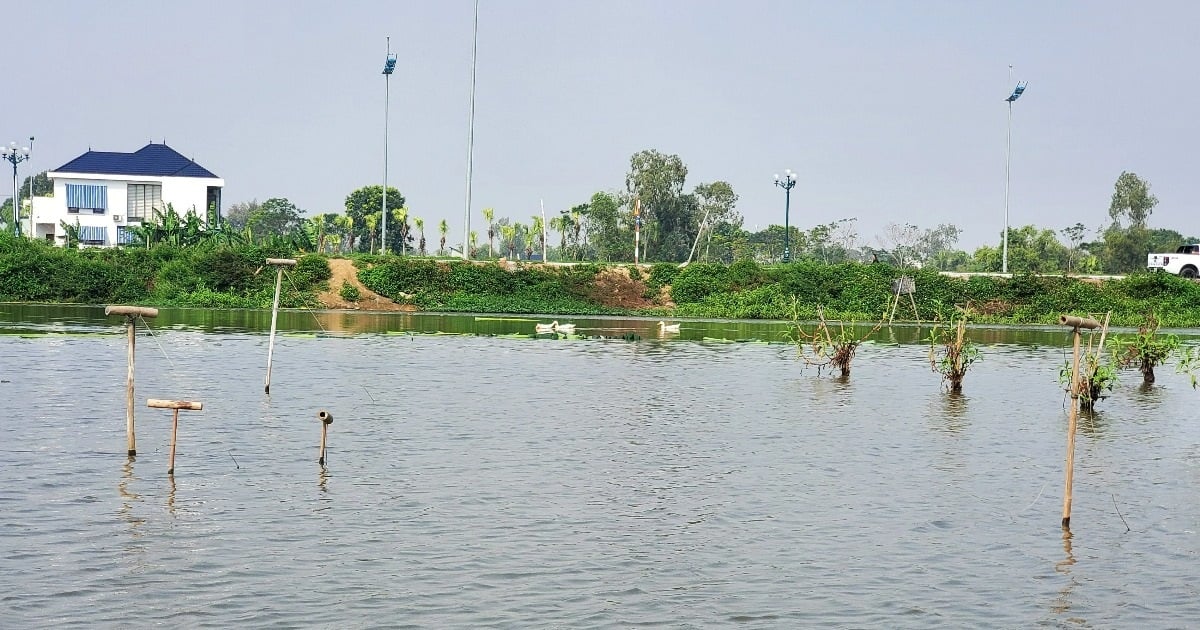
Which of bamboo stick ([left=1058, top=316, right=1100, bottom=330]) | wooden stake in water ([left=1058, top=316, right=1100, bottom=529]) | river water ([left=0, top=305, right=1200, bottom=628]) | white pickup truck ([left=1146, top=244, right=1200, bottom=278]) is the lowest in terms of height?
river water ([left=0, top=305, right=1200, bottom=628])

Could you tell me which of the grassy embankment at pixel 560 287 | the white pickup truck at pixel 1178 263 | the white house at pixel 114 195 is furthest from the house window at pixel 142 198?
the white pickup truck at pixel 1178 263

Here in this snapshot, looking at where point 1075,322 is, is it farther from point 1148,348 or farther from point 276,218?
point 276,218

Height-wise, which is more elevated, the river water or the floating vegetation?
the floating vegetation

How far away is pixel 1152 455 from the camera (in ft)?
82.4

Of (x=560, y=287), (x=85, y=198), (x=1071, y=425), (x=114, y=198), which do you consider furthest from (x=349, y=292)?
(x=1071, y=425)

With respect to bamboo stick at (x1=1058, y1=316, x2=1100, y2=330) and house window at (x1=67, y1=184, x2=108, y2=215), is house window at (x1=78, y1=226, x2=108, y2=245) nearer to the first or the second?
house window at (x1=67, y1=184, x2=108, y2=215)

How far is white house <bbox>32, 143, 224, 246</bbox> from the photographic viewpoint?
4139 inches

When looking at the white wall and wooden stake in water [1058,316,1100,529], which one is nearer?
wooden stake in water [1058,316,1100,529]

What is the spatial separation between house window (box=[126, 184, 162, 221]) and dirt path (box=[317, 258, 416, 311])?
116 feet

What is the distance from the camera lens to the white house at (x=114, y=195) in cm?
10512

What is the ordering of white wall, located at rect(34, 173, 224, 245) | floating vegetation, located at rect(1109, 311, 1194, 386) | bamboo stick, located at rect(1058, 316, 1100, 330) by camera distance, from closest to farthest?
1. bamboo stick, located at rect(1058, 316, 1100, 330)
2. floating vegetation, located at rect(1109, 311, 1194, 386)
3. white wall, located at rect(34, 173, 224, 245)

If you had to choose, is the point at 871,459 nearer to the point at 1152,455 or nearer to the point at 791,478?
the point at 791,478

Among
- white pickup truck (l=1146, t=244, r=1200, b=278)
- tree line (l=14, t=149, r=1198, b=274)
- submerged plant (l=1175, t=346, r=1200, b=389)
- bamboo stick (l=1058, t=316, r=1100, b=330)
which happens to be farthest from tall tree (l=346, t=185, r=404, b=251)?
bamboo stick (l=1058, t=316, r=1100, b=330)

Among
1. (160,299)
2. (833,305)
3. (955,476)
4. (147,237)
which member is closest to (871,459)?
(955,476)
